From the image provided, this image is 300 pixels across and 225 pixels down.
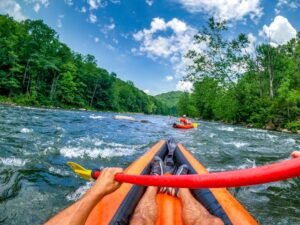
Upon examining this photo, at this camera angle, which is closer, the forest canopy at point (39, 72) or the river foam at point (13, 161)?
the river foam at point (13, 161)

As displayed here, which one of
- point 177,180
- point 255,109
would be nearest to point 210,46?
point 255,109

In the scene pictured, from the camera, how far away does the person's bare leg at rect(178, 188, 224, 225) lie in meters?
2.15

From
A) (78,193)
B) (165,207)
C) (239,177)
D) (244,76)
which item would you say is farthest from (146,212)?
(244,76)

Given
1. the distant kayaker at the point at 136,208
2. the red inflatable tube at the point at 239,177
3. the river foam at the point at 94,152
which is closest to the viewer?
the red inflatable tube at the point at 239,177

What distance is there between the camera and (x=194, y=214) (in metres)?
2.34

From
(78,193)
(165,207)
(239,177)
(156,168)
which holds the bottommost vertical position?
(78,193)

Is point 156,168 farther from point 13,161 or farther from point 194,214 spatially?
point 13,161

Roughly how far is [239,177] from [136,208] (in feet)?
5.21

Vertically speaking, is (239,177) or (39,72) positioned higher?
(39,72)

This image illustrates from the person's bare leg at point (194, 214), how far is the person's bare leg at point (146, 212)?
27 centimetres

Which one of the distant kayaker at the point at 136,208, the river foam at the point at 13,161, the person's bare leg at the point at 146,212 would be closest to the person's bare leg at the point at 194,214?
the distant kayaker at the point at 136,208

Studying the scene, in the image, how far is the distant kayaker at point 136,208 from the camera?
5.72 ft

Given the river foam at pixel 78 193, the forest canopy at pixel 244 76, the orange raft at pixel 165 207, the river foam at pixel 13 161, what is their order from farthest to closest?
A: the forest canopy at pixel 244 76, the river foam at pixel 13 161, the river foam at pixel 78 193, the orange raft at pixel 165 207

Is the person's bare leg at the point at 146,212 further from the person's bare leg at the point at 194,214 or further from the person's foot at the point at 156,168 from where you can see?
the person's foot at the point at 156,168
